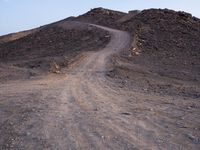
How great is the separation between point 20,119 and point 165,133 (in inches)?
130

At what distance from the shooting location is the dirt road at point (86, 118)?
792cm

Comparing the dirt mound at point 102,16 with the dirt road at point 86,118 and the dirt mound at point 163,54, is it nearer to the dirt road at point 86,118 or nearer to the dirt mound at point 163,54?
the dirt mound at point 163,54

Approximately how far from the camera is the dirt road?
792 centimetres

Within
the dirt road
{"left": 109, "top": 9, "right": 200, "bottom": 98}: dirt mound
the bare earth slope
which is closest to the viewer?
the dirt road

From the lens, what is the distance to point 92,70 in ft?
64.6

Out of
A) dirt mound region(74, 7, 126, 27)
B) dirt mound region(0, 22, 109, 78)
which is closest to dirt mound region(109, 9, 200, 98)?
dirt mound region(0, 22, 109, 78)

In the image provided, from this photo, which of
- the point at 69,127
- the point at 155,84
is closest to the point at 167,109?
the point at 69,127

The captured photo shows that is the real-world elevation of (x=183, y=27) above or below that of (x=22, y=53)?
above

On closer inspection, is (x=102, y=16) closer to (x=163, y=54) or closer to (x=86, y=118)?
(x=163, y=54)

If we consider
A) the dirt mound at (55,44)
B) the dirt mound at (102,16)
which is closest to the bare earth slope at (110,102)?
the dirt mound at (55,44)

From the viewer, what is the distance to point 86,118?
962 centimetres

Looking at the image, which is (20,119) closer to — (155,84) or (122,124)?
(122,124)

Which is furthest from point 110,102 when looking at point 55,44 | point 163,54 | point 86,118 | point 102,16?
point 102,16

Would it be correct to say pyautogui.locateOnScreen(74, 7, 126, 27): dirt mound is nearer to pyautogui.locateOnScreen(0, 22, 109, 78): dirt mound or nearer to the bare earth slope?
pyautogui.locateOnScreen(0, 22, 109, 78): dirt mound
